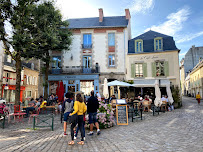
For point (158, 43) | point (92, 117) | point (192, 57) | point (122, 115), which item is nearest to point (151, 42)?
point (158, 43)

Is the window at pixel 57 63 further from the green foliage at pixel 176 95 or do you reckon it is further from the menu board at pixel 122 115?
the menu board at pixel 122 115

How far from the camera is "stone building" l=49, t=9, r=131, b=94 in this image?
734 inches

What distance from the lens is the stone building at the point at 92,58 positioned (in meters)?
18.6

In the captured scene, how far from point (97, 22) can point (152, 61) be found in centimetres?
870

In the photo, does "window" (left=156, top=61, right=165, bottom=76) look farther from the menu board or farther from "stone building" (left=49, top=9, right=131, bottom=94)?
the menu board

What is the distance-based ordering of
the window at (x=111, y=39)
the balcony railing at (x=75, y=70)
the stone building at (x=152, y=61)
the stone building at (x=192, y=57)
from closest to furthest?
the stone building at (x=152, y=61), the balcony railing at (x=75, y=70), the window at (x=111, y=39), the stone building at (x=192, y=57)

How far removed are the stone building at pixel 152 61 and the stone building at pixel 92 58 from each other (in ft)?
3.51

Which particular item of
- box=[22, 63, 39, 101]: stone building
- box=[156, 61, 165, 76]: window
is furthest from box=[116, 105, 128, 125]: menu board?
box=[22, 63, 39, 101]: stone building

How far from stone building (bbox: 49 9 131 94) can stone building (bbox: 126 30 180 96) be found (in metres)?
1.07

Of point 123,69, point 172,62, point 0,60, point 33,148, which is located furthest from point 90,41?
point 33,148

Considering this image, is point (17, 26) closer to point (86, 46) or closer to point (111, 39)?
point (86, 46)

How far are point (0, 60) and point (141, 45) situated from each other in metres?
19.3

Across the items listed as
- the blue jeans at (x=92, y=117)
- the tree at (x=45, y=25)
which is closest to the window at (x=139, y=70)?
the tree at (x=45, y=25)

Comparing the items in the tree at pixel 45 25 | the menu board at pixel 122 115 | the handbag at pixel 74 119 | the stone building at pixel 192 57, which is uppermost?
the stone building at pixel 192 57
